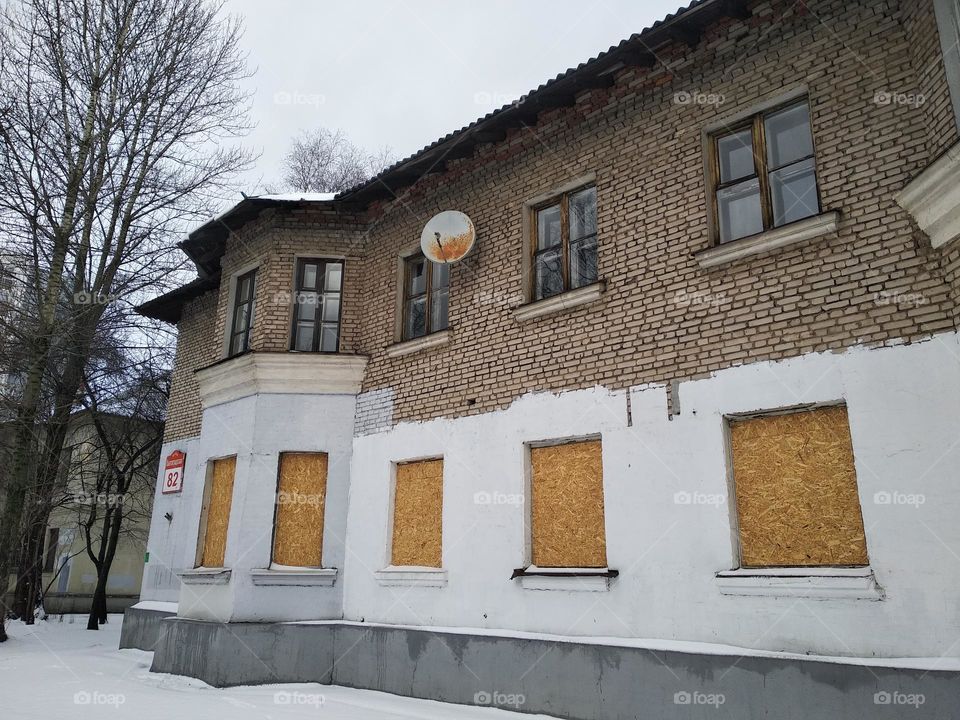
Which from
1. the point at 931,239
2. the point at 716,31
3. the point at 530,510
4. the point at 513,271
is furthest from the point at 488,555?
the point at 716,31

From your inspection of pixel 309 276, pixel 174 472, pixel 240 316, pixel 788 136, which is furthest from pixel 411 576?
pixel 174 472

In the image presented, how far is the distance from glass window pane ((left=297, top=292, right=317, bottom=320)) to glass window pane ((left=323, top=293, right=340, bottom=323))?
0.14 meters

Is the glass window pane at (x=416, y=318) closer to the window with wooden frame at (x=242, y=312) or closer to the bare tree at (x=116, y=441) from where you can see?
the window with wooden frame at (x=242, y=312)

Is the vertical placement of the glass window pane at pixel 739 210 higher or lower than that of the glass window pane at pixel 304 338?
higher

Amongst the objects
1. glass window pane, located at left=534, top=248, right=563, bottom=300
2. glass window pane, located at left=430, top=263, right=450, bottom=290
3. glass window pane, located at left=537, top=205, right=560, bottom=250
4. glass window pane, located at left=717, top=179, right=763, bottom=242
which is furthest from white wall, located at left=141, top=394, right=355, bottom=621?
glass window pane, located at left=717, top=179, right=763, bottom=242

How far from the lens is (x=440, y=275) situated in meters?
9.25

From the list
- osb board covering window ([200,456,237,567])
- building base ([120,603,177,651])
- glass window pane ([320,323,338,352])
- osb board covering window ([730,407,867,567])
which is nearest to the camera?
osb board covering window ([730,407,867,567])

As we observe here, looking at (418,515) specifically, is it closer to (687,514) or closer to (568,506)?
(568,506)

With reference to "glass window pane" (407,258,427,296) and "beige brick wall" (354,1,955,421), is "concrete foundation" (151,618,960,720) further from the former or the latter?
"glass window pane" (407,258,427,296)

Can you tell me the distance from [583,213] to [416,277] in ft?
8.93

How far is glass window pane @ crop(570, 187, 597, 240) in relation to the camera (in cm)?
770

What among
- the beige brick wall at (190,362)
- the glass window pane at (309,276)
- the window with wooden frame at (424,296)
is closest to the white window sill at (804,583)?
the window with wooden frame at (424,296)

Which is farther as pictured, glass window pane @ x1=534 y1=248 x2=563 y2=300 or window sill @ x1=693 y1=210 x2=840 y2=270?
glass window pane @ x1=534 y1=248 x2=563 y2=300

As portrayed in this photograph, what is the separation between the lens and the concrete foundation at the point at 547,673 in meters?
4.74
